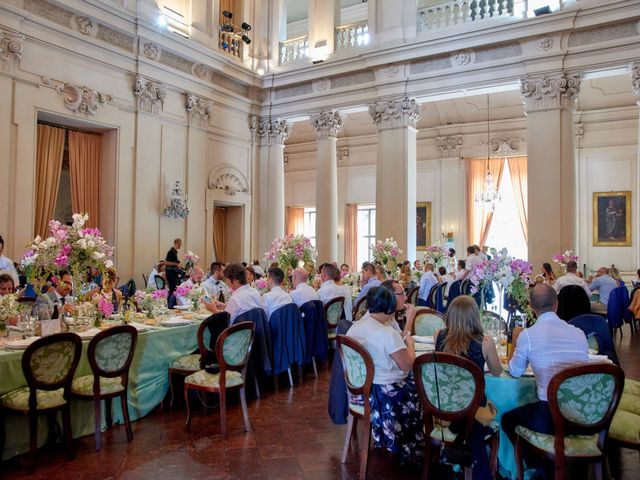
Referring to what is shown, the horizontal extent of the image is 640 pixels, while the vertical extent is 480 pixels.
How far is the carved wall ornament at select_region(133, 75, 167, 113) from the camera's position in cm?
959

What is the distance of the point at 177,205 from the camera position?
10.3 metres

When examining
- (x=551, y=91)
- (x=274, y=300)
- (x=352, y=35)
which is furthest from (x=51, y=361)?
(x=352, y=35)

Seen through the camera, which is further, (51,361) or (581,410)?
(51,361)

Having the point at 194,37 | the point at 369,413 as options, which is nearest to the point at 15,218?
the point at 194,37

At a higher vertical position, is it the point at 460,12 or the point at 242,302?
the point at 460,12

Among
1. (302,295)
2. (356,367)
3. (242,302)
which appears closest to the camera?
(356,367)

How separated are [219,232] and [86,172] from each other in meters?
3.97

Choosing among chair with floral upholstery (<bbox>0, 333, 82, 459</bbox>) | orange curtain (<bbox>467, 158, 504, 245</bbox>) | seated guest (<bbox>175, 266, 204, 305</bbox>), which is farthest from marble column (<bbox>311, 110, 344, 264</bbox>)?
chair with floral upholstery (<bbox>0, 333, 82, 459</bbox>)

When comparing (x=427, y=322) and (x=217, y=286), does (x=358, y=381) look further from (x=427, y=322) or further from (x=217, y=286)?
(x=217, y=286)

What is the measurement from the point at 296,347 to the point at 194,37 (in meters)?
8.41

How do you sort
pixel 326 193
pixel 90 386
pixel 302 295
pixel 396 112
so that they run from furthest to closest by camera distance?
pixel 326 193 → pixel 396 112 → pixel 302 295 → pixel 90 386

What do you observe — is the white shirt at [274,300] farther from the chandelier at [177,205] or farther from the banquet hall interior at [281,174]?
the chandelier at [177,205]

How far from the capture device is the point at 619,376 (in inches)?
101

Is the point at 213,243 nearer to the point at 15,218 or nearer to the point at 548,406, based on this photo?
the point at 15,218
